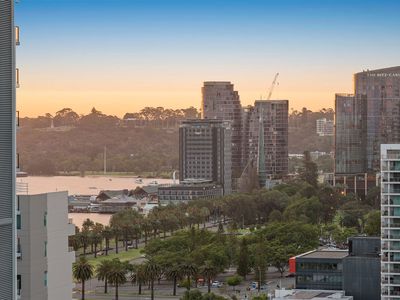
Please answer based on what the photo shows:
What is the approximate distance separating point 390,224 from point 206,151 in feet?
174

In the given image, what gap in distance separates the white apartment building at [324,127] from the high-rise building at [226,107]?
1383 inches

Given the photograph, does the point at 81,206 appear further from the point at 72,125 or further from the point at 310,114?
the point at 310,114

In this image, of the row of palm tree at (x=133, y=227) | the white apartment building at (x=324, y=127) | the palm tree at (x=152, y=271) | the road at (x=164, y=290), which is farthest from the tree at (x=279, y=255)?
the white apartment building at (x=324, y=127)

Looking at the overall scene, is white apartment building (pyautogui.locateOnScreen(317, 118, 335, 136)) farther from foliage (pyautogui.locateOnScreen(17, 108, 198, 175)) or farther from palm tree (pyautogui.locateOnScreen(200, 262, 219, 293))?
palm tree (pyautogui.locateOnScreen(200, 262, 219, 293))

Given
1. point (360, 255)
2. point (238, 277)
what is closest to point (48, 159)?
point (238, 277)

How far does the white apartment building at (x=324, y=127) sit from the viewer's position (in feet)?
382

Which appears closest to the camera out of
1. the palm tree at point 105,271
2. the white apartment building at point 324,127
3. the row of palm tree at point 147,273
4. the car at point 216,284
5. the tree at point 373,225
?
the row of palm tree at point 147,273

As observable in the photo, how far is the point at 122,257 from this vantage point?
1511 inches

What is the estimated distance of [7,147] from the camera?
4895 mm

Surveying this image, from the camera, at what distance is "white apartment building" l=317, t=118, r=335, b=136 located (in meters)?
116

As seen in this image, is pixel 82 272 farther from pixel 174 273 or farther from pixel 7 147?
pixel 7 147

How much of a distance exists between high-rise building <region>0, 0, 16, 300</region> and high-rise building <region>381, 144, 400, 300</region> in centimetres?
1497

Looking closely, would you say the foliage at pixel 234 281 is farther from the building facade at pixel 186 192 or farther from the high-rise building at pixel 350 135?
the high-rise building at pixel 350 135

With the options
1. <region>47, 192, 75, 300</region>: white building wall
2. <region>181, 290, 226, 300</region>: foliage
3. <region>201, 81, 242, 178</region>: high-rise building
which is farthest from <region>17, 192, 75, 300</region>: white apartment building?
<region>201, 81, 242, 178</region>: high-rise building
